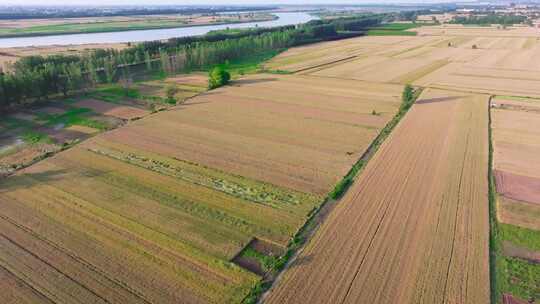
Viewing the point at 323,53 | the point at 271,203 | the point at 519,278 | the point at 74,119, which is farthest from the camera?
the point at 323,53

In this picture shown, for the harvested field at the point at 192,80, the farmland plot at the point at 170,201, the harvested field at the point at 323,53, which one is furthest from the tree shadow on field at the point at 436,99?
the harvested field at the point at 192,80

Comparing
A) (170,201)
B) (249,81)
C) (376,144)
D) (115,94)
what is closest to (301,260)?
(170,201)

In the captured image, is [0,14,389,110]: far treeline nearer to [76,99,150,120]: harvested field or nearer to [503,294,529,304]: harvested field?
[76,99,150,120]: harvested field

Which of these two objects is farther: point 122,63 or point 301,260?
point 122,63

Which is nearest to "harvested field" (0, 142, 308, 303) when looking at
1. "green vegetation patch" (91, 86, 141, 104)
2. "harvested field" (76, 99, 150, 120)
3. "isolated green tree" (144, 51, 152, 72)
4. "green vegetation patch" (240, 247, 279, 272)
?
"green vegetation patch" (240, 247, 279, 272)

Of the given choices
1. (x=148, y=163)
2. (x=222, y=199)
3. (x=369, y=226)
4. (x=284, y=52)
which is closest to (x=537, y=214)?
(x=369, y=226)

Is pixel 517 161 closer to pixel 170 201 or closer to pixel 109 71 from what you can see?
pixel 170 201

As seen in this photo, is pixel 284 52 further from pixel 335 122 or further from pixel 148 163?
pixel 148 163
